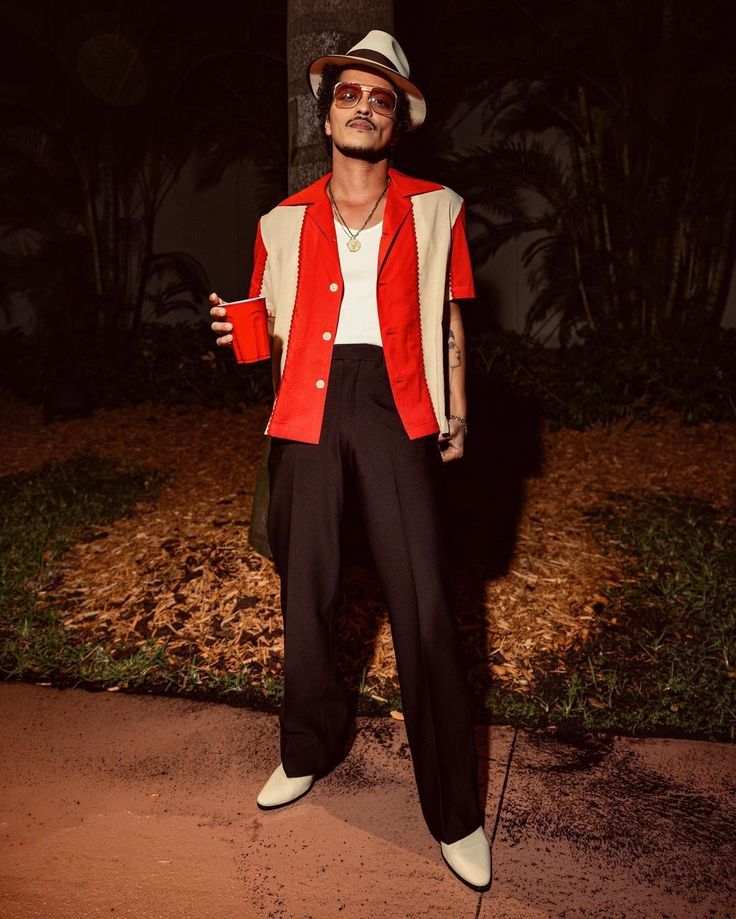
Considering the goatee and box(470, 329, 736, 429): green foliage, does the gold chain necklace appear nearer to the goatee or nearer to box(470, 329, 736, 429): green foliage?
the goatee

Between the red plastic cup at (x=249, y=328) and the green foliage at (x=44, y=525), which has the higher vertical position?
the red plastic cup at (x=249, y=328)

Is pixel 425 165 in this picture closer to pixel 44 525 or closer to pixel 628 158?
pixel 628 158

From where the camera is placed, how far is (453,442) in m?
2.57

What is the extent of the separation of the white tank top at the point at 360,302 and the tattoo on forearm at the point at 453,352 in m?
0.31

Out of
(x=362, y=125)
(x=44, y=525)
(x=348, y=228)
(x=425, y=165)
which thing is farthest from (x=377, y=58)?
(x=44, y=525)

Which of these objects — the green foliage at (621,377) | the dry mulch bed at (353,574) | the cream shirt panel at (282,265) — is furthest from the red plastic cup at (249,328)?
the green foliage at (621,377)

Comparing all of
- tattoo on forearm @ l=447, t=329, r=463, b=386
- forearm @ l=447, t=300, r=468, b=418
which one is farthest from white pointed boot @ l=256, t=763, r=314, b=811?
tattoo on forearm @ l=447, t=329, r=463, b=386

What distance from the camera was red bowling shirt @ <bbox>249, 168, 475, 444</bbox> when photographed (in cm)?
238

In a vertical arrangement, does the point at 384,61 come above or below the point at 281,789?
above

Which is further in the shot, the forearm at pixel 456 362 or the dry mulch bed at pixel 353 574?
the dry mulch bed at pixel 353 574

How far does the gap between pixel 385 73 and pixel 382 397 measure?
36.4 inches

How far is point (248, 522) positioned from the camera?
4.96 metres

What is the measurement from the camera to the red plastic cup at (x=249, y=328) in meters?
2.23

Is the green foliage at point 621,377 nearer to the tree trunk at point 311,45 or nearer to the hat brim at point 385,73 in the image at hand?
the tree trunk at point 311,45
